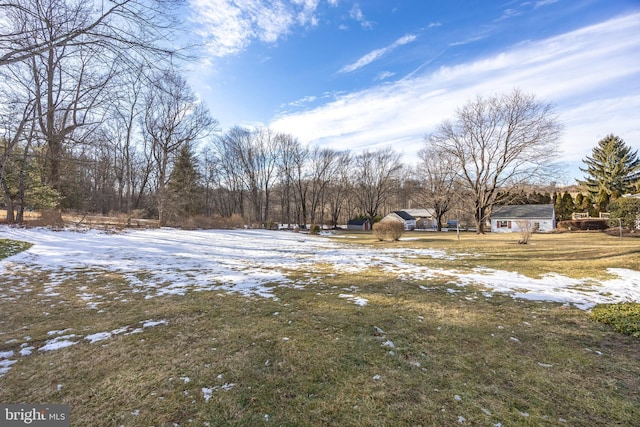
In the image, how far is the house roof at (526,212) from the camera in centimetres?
3484

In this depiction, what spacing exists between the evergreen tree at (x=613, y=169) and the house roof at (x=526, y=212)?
4640 millimetres

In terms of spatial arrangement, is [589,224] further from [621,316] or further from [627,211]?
[621,316]

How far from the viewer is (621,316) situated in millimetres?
3855

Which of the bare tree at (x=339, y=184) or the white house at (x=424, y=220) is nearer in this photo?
the bare tree at (x=339, y=184)

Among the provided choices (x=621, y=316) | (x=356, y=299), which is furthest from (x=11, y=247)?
(x=621, y=316)

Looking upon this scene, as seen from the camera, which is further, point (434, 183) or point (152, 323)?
point (434, 183)

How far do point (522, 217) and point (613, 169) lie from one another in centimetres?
1157

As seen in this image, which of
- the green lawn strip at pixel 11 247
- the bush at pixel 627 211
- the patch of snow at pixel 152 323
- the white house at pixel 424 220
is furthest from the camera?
the white house at pixel 424 220

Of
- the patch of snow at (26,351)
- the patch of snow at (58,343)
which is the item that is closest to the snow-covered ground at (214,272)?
the patch of snow at (58,343)

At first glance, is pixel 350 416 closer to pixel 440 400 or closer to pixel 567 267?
pixel 440 400

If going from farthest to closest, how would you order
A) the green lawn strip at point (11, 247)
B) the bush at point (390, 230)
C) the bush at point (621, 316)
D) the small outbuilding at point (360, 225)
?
1. the small outbuilding at point (360, 225)
2. the bush at point (390, 230)
3. the green lawn strip at point (11, 247)
4. the bush at point (621, 316)

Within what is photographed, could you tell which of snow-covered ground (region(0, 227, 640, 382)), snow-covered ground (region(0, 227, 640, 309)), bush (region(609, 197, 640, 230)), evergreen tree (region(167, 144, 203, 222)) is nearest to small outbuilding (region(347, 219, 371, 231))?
evergreen tree (region(167, 144, 203, 222))

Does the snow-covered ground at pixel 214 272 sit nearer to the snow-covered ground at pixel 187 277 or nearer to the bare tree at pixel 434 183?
the snow-covered ground at pixel 187 277

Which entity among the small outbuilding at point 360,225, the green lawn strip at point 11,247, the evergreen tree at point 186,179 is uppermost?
the evergreen tree at point 186,179
